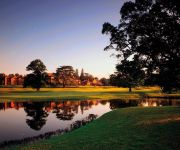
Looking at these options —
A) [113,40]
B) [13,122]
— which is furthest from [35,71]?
[113,40]

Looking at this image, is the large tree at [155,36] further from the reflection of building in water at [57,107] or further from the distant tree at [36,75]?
the distant tree at [36,75]

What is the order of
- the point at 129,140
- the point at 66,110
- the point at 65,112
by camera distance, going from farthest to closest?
the point at 66,110 < the point at 65,112 < the point at 129,140

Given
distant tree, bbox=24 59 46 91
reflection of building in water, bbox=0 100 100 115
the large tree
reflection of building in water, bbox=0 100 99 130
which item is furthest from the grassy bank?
the large tree

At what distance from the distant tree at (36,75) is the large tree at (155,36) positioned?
238ft

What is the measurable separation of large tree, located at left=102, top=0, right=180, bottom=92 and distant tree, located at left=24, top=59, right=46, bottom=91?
2858 inches

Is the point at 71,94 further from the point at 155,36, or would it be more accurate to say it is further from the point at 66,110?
the point at 155,36

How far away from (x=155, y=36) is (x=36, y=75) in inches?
3118

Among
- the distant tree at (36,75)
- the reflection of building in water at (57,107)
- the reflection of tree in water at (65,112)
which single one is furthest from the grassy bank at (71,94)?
the reflection of tree in water at (65,112)

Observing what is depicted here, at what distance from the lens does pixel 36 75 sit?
97875 millimetres

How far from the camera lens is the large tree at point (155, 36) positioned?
901 inches

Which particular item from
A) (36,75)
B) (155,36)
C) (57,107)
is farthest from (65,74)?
(155,36)

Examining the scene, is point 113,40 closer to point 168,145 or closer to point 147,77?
point 147,77

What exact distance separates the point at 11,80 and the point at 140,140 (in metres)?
183

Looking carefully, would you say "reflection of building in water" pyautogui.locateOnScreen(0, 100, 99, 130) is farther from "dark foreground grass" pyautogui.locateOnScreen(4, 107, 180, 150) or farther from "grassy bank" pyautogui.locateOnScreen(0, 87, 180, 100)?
"grassy bank" pyautogui.locateOnScreen(0, 87, 180, 100)
